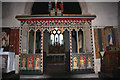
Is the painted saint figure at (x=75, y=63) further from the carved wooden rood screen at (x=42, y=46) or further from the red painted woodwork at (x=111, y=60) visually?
the red painted woodwork at (x=111, y=60)

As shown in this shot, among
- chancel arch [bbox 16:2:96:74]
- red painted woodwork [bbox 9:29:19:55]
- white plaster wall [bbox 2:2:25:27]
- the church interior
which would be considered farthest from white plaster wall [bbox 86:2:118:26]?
red painted woodwork [bbox 9:29:19:55]

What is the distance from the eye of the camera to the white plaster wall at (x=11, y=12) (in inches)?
229

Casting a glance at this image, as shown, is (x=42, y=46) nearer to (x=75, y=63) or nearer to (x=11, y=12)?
(x=75, y=63)

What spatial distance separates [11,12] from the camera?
5.94 metres

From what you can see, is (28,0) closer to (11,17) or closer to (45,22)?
(11,17)

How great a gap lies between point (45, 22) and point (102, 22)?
316 centimetres

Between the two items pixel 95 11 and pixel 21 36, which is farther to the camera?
pixel 95 11

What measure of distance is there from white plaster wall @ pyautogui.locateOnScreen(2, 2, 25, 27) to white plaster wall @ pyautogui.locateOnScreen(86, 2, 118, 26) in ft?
12.9

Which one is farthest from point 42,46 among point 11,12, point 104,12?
point 104,12

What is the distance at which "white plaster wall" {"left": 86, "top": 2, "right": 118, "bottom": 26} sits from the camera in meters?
5.83

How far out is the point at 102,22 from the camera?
583 centimetres

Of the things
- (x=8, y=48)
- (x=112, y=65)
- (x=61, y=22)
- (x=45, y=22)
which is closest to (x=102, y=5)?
(x=61, y=22)

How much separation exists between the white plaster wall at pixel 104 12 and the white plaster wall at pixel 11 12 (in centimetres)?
393

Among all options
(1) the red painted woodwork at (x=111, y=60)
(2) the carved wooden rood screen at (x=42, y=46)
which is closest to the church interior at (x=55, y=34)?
(2) the carved wooden rood screen at (x=42, y=46)
